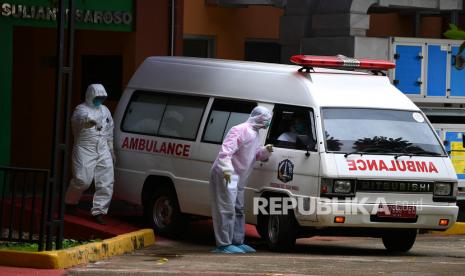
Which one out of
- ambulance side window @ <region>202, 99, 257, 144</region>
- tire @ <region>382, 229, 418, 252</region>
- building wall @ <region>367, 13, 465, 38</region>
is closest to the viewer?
tire @ <region>382, 229, 418, 252</region>

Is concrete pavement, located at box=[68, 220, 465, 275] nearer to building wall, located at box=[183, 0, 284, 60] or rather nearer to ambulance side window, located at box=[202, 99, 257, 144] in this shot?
ambulance side window, located at box=[202, 99, 257, 144]

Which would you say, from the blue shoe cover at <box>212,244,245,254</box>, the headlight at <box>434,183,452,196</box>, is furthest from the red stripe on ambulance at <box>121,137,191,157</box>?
the headlight at <box>434,183,452,196</box>

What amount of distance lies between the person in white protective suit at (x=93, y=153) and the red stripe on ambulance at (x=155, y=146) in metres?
0.50

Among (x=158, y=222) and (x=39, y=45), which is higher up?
(x=39, y=45)

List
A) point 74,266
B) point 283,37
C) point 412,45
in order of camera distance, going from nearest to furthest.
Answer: point 74,266
point 412,45
point 283,37

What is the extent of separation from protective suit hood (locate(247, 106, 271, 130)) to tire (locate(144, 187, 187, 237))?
204 cm

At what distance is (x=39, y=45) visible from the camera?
19844 millimetres

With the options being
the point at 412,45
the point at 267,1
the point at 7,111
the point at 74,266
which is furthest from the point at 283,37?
the point at 74,266

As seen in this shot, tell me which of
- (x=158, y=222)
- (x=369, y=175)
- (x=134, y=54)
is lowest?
(x=158, y=222)

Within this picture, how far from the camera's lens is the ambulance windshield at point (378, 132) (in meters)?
13.5

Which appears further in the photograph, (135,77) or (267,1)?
(267,1)

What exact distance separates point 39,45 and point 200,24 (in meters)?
3.43

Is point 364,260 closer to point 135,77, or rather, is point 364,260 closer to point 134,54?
point 135,77

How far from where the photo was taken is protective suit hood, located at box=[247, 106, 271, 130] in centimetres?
1370
